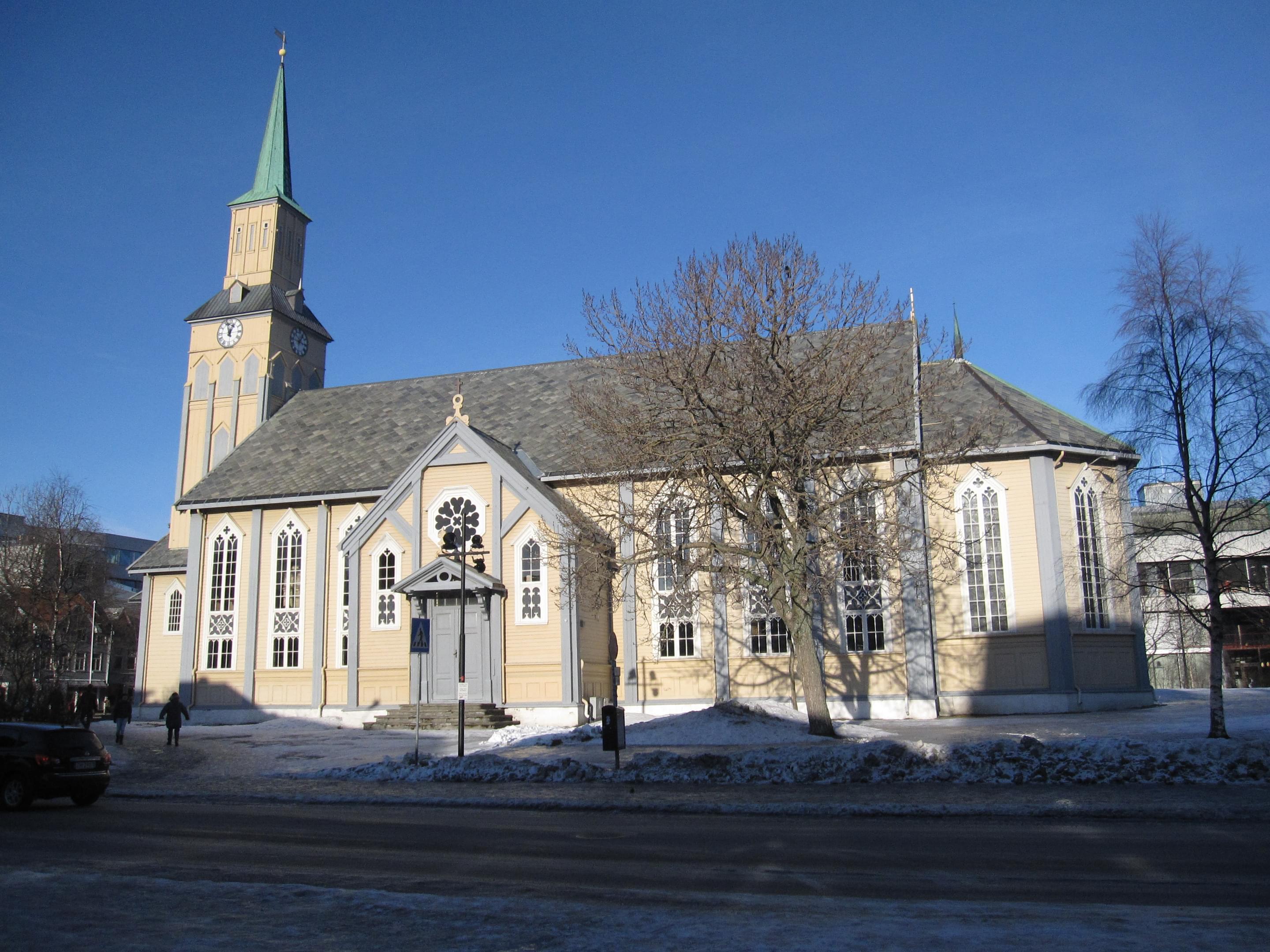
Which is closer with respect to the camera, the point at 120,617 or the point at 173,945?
the point at 173,945

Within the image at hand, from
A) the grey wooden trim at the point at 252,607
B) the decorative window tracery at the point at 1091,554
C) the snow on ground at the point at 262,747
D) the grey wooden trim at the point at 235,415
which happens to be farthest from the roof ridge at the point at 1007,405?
the grey wooden trim at the point at 235,415

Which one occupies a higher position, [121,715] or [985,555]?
[985,555]

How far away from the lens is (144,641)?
37.3 meters

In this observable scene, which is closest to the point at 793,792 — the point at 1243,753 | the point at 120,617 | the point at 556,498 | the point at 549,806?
the point at 549,806

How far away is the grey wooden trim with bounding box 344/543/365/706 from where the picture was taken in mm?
30594

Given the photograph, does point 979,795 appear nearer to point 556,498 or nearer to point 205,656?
point 556,498

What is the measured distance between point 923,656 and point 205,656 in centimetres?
A: 2343

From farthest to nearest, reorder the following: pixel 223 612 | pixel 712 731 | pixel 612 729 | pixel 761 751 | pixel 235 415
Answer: pixel 235 415 → pixel 223 612 → pixel 712 731 → pixel 761 751 → pixel 612 729

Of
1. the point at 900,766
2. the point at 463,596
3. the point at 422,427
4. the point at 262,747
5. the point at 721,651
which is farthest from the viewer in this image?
the point at 422,427

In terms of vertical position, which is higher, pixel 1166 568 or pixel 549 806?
pixel 1166 568

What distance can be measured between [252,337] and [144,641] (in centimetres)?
1263

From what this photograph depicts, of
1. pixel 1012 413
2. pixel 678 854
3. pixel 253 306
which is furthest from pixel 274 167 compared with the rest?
pixel 678 854

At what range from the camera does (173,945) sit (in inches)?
253

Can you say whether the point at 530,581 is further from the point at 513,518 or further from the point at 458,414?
the point at 458,414
